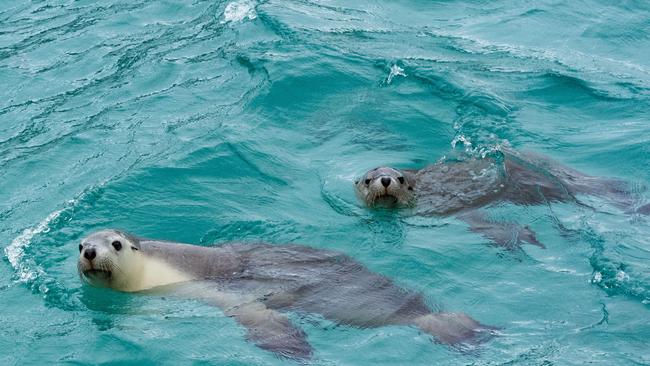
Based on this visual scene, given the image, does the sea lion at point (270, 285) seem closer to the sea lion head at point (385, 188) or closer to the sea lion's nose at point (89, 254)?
the sea lion's nose at point (89, 254)

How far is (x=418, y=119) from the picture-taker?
45.5 feet

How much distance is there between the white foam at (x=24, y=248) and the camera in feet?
32.6

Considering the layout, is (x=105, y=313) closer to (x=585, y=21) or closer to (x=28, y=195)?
(x=28, y=195)

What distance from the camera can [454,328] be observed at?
8.58 meters

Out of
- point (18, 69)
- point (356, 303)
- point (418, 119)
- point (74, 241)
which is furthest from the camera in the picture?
point (18, 69)

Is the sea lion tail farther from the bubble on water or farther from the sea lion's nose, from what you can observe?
the sea lion's nose

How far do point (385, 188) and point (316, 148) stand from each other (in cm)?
206

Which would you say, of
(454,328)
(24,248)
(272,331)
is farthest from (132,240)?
(454,328)

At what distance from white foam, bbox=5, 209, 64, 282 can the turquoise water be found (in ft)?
0.08

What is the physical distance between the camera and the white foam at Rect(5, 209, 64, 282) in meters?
9.95

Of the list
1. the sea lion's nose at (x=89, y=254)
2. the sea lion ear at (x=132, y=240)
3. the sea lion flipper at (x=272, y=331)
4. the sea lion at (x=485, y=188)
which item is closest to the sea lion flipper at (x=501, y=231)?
the sea lion at (x=485, y=188)

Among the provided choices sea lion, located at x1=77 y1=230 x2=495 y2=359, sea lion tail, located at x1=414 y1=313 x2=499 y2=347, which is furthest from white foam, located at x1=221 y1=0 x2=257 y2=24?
sea lion tail, located at x1=414 y1=313 x2=499 y2=347

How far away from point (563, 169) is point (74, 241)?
229 inches

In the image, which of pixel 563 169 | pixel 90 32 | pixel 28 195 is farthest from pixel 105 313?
pixel 90 32
